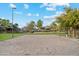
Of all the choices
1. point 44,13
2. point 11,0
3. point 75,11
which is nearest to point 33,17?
point 44,13

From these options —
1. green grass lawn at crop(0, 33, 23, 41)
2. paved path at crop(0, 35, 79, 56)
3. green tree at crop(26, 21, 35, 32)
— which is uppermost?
green tree at crop(26, 21, 35, 32)

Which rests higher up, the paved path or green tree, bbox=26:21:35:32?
green tree, bbox=26:21:35:32

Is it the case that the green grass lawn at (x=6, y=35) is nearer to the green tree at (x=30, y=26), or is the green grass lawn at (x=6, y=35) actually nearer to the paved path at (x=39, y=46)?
the paved path at (x=39, y=46)

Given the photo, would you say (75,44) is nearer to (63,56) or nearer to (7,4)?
(63,56)

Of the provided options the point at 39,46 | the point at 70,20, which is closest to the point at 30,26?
the point at 39,46

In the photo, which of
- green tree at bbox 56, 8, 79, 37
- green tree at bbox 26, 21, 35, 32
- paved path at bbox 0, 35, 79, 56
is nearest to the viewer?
paved path at bbox 0, 35, 79, 56

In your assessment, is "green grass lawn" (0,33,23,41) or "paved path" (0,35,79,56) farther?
"green grass lawn" (0,33,23,41)

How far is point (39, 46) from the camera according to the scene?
5465mm

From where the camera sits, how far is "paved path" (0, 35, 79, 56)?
5348 millimetres

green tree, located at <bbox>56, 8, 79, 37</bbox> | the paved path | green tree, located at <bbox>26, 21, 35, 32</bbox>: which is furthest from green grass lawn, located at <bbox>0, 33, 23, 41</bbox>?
green tree, located at <bbox>56, 8, 79, 37</bbox>

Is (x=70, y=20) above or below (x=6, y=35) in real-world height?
above

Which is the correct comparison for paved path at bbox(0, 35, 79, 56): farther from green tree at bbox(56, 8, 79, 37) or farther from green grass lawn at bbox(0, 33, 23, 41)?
green tree at bbox(56, 8, 79, 37)

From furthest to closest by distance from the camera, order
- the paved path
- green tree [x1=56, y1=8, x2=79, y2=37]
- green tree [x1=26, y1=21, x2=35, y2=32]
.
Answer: green tree [x1=56, y1=8, x2=79, y2=37], green tree [x1=26, y1=21, x2=35, y2=32], the paved path

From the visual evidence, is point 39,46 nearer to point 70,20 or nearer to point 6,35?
point 6,35
